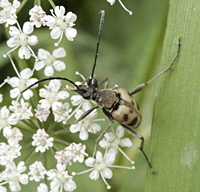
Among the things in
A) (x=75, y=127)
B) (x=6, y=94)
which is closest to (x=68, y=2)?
(x=6, y=94)

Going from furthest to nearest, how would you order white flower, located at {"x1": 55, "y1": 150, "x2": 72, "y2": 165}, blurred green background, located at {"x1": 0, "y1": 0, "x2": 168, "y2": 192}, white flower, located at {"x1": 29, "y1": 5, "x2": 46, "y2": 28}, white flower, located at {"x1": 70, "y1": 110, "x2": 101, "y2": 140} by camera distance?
blurred green background, located at {"x1": 0, "y1": 0, "x2": 168, "y2": 192} < white flower, located at {"x1": 70, "y1": 110, "x2": 101, "y2": 140} < white flower, located at {"x1": 55, "y1": 150, "x2": 72, "y2": 165} < white flower, located at {"x1": 29, "y1": 5, "x2": 46, "y2": 28}

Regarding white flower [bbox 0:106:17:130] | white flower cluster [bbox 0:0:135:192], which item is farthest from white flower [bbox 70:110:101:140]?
white flower [bbox 0:106:17:130]

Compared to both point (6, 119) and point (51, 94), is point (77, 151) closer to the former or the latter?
point (51, 94)

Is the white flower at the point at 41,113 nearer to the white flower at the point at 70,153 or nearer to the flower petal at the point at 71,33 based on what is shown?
the white flower at the point at 70,153

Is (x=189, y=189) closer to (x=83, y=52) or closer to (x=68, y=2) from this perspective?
(x=83, y=52)

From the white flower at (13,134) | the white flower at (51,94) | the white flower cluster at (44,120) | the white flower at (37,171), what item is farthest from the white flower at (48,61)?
the white flower at (37,171)

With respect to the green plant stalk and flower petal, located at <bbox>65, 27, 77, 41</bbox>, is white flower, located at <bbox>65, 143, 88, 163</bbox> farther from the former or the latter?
flower petal, located at <bbox>65, 27, 77, 41</bbox>
